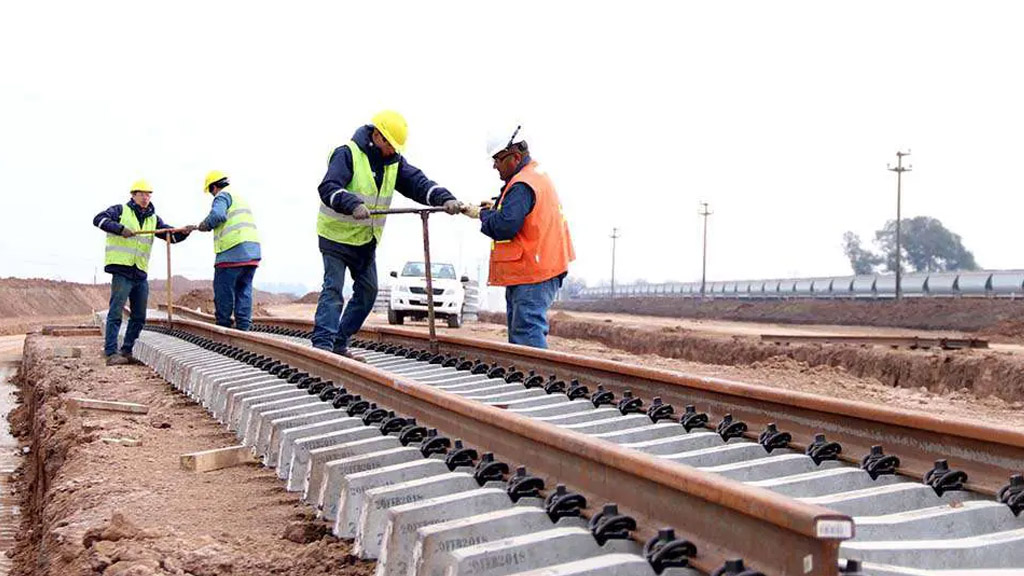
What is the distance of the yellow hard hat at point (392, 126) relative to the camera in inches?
320

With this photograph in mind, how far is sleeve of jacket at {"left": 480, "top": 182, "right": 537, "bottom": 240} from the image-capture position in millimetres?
7801

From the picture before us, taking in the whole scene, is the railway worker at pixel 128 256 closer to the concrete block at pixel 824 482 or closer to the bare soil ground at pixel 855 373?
the bare soil ground at pixel 855 373

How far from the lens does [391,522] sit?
3373 mm

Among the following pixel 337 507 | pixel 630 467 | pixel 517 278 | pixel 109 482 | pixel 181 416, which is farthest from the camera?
pixel 517 278

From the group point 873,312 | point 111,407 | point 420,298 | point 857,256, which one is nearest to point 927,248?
point 857,256

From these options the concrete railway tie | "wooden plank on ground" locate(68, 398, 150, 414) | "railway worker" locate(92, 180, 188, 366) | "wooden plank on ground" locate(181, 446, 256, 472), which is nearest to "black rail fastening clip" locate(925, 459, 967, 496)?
the concrete railway tie

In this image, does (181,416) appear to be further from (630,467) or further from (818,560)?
(818,560)

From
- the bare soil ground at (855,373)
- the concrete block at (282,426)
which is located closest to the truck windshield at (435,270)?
the bare soil ground at (855,373)

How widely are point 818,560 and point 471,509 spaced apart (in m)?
1.42

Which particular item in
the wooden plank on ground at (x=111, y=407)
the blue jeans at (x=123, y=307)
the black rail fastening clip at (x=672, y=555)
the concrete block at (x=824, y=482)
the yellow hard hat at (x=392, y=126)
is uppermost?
the yellow hard hat at (x=392, y=126)

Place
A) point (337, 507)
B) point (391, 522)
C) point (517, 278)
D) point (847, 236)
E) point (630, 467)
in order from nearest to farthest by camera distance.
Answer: point (630, 467), point (391, 522), point (337, 507), point (517, 278), point (847, 236)

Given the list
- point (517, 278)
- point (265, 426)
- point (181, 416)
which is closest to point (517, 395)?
point (265, 426)

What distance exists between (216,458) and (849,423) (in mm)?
2962

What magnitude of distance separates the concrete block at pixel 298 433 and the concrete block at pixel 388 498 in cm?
125
